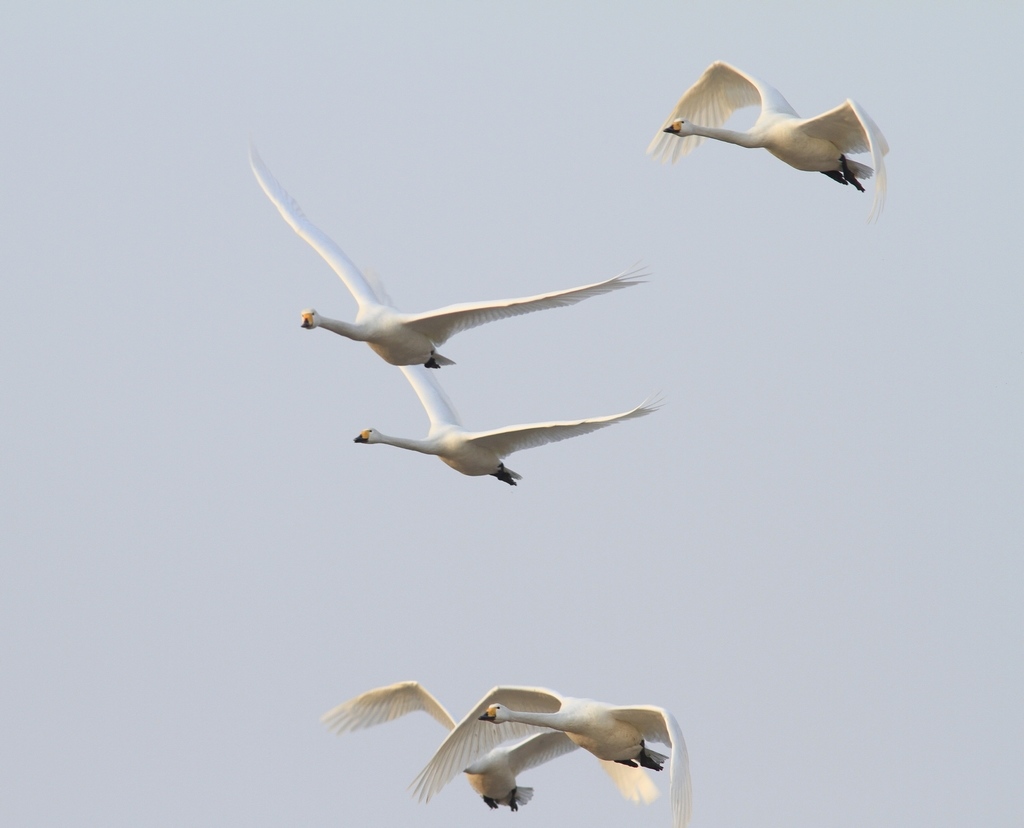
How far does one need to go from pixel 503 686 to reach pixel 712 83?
10.2 meters

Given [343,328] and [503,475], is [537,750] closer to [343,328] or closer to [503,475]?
[503,475]

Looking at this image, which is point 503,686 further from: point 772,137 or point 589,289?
point 772,137

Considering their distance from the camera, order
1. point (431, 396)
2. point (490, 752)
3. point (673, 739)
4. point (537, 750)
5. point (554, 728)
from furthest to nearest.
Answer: point (431, 396)
point (537, 750)
point (490, 752)
point (554, 728)
point (673, 739)

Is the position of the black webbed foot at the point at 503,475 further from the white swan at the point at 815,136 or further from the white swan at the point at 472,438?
the white swan at the point at 815,136

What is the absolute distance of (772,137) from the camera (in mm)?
30328

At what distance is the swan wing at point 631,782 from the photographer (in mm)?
30156

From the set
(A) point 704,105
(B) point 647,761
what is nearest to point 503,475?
(B) point 647,761

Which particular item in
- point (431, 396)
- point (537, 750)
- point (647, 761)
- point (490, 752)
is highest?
point (431, 396)

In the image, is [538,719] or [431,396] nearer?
[538,719]

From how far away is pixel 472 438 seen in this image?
3056 centimetres

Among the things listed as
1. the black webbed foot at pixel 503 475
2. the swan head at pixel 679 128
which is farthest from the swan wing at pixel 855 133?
the black webbed foot at pixel 503 475

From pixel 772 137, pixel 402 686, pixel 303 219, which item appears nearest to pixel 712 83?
pixel 772 137

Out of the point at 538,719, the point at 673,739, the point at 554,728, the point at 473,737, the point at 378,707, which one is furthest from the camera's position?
the point at 378,707

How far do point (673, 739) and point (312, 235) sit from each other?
451 inches
